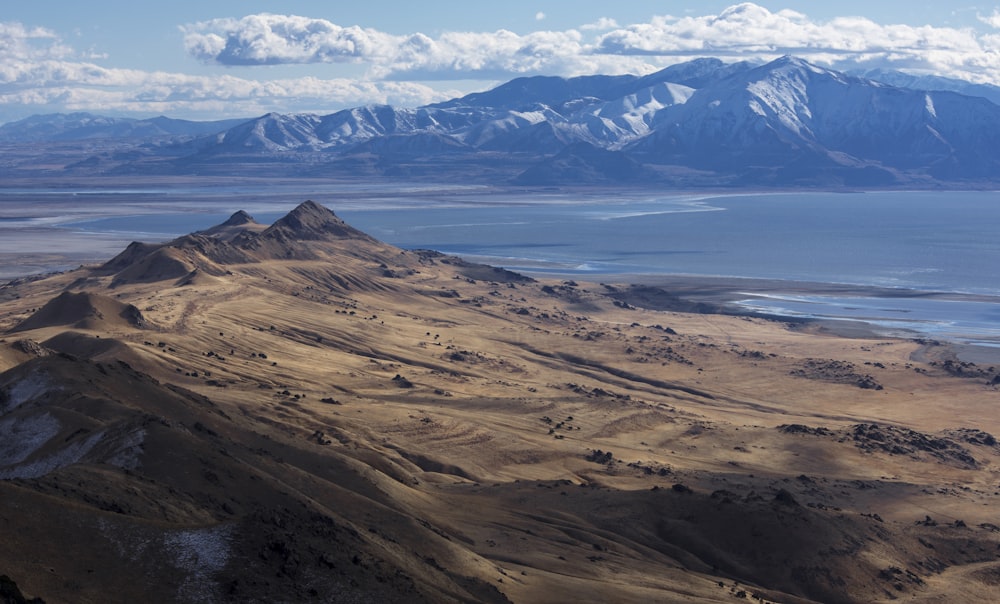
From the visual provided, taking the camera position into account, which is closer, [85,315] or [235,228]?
[85,315]

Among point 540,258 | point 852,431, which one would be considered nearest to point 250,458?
point 852,431

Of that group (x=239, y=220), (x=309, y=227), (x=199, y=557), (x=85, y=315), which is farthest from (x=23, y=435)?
(x=239, y=220)

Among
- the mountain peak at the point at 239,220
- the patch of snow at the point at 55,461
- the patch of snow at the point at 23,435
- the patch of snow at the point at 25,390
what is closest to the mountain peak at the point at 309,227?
the mountain peak at the point at 239,220

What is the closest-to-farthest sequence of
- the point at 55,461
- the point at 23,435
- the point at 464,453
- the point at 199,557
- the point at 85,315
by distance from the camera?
the point at 199,557, the point at 55,461, the point at 23,435, the point at 464,453, the point at 85,315

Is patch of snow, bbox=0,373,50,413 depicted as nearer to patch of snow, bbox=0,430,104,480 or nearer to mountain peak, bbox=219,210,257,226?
patch of snow, bbox=0,430,104,480

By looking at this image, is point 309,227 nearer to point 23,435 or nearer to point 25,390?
point 25,390

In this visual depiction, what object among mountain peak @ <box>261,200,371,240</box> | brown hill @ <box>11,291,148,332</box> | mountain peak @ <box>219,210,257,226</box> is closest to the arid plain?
brown hill @ <box>11,291,148,332</box>
